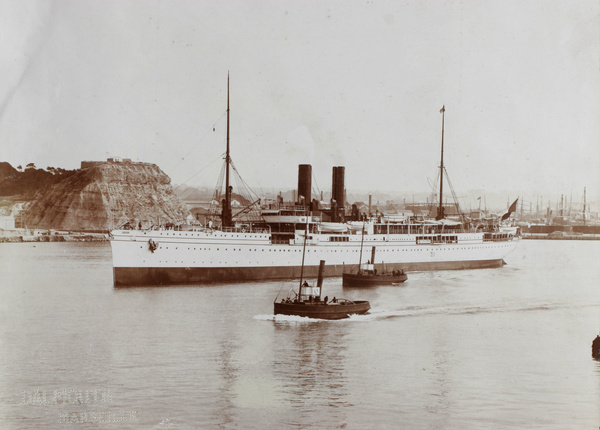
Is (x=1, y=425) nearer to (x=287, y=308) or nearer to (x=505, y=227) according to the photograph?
(x=287, y=308)

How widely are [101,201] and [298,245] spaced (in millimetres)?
78734

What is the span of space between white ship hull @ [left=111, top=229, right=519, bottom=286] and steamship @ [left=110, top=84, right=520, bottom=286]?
2.1 inches

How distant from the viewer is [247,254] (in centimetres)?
4306

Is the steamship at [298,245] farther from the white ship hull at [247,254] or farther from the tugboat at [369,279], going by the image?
the tugboat at [369,279]

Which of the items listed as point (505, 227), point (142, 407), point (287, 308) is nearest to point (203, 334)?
point (287, 308)

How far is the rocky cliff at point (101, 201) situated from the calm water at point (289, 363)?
82.2 metres

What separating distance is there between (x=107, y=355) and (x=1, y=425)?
19.2 ft

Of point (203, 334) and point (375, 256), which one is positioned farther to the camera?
point (375, 256)

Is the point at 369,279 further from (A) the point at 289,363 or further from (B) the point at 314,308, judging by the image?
(A) the point at 289,363

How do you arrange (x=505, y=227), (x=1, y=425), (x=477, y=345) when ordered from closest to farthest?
(x=1, y=425) < (x=477, y=345) < (x=505, y=227)

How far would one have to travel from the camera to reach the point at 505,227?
67250 millimetres

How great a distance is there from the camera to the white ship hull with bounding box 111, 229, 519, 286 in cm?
3953

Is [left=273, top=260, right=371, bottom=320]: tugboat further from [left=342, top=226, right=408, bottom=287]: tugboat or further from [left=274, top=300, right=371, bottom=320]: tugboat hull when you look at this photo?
[left=342, top=226, right=408, bottom=287]: tugboat

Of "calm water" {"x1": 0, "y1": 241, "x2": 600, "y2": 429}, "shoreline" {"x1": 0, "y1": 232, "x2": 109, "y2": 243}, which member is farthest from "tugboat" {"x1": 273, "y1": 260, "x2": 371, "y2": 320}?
"shoreline" {"x1": 0, "y1": 232, "x2": 109, "y2": 243}
